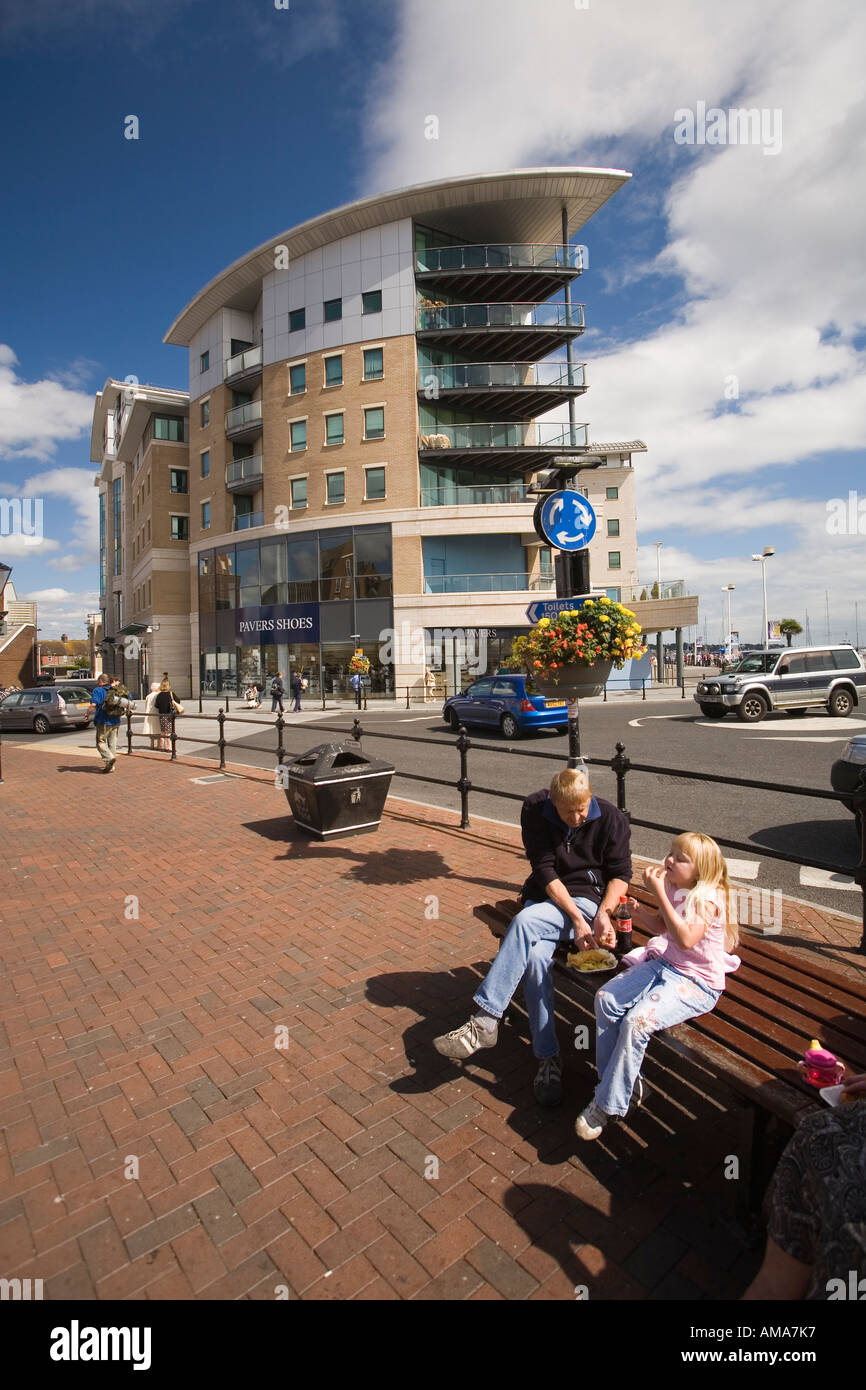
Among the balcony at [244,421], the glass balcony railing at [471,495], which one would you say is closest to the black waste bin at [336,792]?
the glass balcony railing at [471,495]

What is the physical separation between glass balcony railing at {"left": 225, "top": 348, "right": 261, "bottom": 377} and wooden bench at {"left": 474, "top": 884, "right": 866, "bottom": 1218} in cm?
3875

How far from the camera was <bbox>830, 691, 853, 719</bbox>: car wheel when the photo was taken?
19250 mm

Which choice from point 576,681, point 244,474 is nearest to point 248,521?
point 244,474

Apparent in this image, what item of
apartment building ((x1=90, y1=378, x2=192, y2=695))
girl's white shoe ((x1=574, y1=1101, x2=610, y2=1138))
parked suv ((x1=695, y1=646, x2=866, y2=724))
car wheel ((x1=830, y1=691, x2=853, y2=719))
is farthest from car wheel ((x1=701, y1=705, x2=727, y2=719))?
apartment building ((x1=90, y1=378, x2=192, y2=695))

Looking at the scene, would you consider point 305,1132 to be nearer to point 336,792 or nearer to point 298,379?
point 336,792

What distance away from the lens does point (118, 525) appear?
6284 centimetres

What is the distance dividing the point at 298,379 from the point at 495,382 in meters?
9.91

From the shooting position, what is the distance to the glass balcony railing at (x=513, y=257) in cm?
3123

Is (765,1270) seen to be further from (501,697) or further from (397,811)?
(501,697)

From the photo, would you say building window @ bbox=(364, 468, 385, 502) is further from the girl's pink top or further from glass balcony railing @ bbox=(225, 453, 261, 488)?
the girl's pink top

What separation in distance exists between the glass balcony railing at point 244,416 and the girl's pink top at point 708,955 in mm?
37496

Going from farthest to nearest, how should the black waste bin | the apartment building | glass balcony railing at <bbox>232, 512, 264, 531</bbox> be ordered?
the apartment building
glass balcony railing at <bbox>232, 512, 264, 531</bbox>
the black waste bin

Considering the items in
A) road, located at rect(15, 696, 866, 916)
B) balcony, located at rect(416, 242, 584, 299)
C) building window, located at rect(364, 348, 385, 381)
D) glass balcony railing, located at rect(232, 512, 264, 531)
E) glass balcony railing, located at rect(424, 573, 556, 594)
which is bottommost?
road, located at rect(15, 696, 866, 916)

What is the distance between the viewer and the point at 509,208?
31.9 metres
